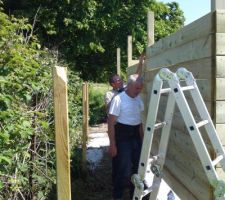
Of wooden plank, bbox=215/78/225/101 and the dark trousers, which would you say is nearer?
wooden plank, bbox=215/78/225/101

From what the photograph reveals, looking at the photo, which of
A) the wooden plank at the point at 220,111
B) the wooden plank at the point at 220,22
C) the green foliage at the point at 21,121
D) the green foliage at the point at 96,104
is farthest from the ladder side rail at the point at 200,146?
the green foliage at the point at 96,104

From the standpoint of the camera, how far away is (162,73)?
11.7ft

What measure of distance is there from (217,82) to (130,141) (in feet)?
8.17

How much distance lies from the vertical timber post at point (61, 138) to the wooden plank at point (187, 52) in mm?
1326

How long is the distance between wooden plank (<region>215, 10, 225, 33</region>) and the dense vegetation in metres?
1.65

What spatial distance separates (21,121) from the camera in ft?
12.2

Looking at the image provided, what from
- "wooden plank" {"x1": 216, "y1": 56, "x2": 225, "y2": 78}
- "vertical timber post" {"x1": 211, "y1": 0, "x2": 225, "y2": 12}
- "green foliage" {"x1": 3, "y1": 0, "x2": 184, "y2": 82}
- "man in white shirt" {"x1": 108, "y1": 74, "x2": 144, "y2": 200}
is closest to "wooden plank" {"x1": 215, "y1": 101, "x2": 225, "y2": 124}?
"wooden plank" {"x1": 216, "y1": 56, "x2": 225, "y2": 78}

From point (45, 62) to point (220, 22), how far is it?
3.20 metres

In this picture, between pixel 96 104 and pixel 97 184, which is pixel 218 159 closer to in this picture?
pixel 97 184

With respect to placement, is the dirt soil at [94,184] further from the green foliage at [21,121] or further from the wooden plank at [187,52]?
the wooden plank at [187,52]

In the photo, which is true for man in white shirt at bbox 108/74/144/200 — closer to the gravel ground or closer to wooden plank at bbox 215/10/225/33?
the gravel ground

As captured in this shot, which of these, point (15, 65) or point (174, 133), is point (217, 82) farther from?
point (15, 65)

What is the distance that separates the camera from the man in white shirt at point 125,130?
553 cm

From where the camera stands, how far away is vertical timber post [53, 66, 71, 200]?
2.87 meters
